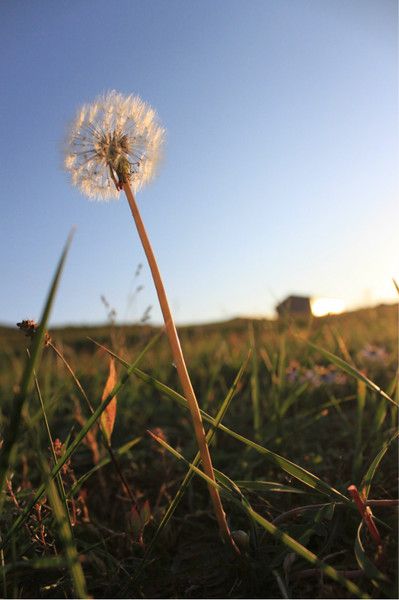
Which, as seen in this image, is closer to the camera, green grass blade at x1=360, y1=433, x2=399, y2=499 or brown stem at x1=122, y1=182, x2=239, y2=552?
brown stem at x1=122, y1=182, x2=239, y2=552

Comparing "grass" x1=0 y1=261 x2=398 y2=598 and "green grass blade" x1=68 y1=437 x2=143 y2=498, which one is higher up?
"green grass blade" x1=68 y1=437 x2=143 y2=498

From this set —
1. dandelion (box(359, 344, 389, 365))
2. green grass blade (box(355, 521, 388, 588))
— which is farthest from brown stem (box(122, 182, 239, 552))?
dandelion (box(359, 344, 389, 365))

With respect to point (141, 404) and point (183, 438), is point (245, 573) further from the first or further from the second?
point (141, 404)

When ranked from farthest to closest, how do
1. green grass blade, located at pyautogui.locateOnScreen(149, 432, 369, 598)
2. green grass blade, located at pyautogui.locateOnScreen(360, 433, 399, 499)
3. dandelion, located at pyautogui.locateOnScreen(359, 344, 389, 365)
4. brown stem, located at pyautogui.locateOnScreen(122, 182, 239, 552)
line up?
dandelion, located at pyautogui.locateOnScreen(359, 344, 389, 365), green grass blade, located at pyautogui.locateOnScreen(360, 433, 399, 499), brown stem, located at pyautogui.locateOnScreen(122, 182, 239, 552), green grass blade, located at pyautogui.locateOnScreen(149, 432, 369, 598)

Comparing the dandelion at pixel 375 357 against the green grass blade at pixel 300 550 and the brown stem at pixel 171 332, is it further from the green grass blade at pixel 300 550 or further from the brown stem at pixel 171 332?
the brown stem at pixel 171 332

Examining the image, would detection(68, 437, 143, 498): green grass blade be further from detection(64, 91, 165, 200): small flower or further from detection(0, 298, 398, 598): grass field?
detection(64, 91, 165, 200): small flower

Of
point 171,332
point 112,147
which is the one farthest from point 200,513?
point 112,147

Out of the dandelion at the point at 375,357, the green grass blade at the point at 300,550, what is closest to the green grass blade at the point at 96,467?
the green grass blade at the point at 300,550

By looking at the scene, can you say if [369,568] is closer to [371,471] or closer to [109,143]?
[371,471]
